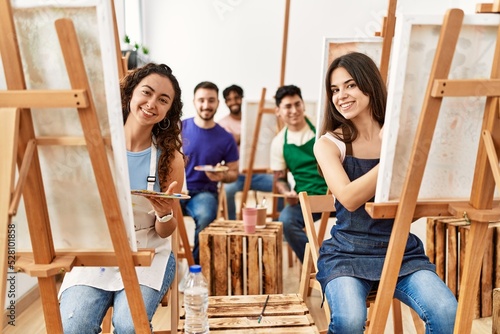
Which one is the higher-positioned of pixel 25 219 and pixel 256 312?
pixel 25 219

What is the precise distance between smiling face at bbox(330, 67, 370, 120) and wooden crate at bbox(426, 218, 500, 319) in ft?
3.58

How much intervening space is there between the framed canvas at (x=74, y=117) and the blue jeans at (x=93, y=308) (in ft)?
0.96

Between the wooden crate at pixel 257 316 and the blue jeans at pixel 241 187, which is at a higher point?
the wooden crate at pixel 257 316

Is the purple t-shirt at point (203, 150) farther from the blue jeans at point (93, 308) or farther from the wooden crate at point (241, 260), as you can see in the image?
the blue jeans at point (93, 308)

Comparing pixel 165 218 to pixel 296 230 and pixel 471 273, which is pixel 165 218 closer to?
pixel 471 273

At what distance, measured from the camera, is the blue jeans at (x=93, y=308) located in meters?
1.60

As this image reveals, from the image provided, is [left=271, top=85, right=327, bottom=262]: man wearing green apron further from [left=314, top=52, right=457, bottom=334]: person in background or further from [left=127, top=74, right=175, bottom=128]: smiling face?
[left=127, top=74, right=175, bottom=128]: smiling face

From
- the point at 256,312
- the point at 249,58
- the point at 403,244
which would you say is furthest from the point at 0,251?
the point at 249,58

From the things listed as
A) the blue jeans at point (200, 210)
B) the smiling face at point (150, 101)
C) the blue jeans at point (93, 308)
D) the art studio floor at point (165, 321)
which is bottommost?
the art studio floor at point (165, 321)

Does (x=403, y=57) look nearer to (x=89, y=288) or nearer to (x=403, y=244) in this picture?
(x=403, y=244)

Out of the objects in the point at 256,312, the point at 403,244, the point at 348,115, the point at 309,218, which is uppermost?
the point at 348,115

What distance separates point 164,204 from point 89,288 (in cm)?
34

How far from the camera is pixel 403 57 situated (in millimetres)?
1300

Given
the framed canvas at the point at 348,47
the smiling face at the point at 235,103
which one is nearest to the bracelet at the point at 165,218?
the framed canvas at the point at 348,47
